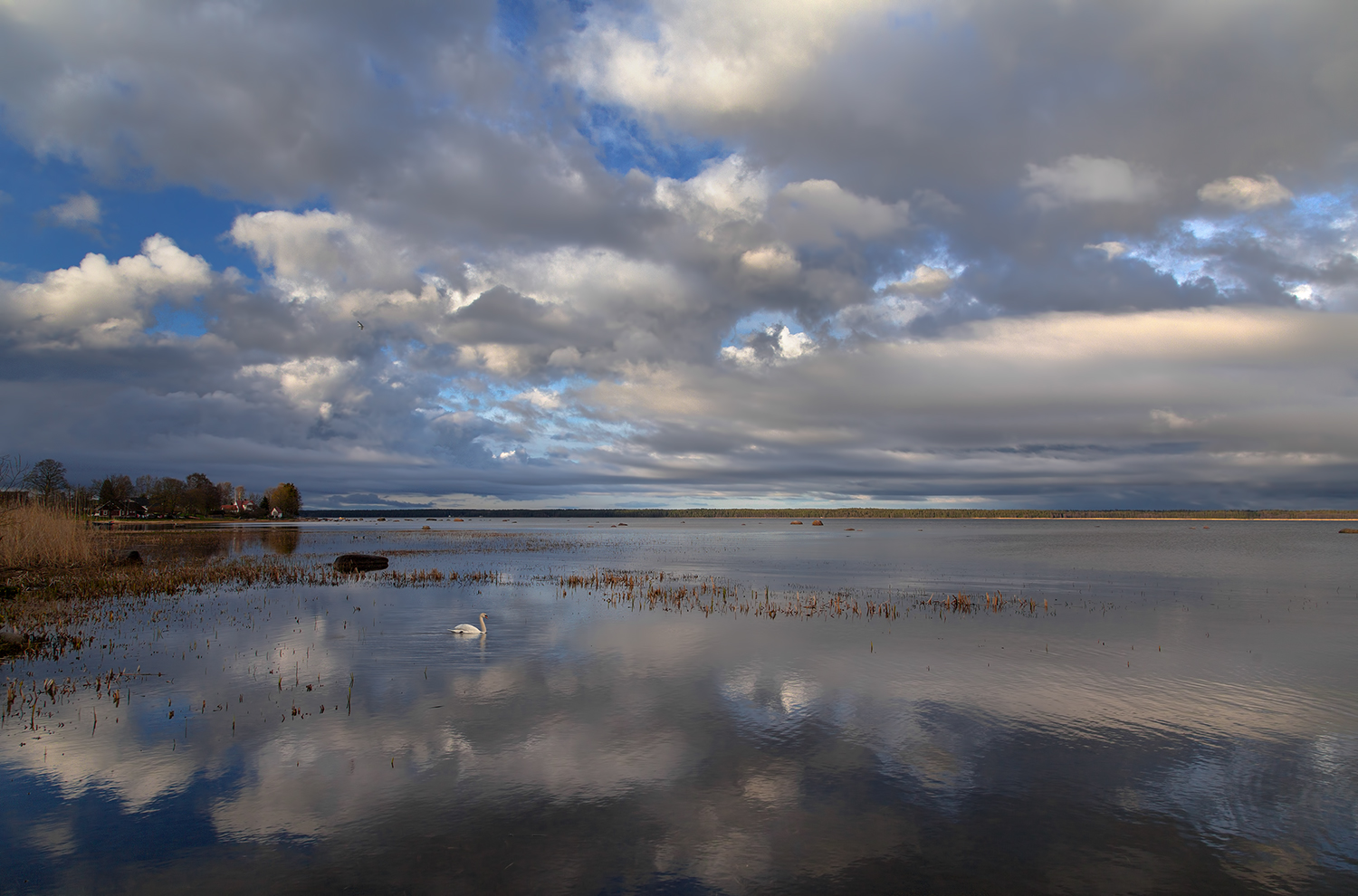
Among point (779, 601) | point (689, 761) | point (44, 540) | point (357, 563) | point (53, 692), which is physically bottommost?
point (779, 601)

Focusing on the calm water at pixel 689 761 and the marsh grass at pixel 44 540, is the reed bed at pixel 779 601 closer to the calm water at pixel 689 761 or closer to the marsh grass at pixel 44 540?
the calm water at pixel 689 761

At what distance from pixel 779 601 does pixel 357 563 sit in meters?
29.3

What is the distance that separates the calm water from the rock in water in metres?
19.3

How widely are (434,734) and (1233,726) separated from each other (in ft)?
54.4

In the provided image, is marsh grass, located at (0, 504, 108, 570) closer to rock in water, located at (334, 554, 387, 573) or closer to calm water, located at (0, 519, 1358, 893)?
rock in water, located at (334, 554, 387, 573)

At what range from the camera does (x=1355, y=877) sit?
8781 mm

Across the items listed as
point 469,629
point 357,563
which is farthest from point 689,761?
point 357,563

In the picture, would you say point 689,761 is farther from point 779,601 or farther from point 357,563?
point 357,563

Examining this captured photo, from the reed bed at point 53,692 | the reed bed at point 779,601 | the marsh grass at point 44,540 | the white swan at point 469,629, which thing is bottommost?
the reed bed at point 779,601

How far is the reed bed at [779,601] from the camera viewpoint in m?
29.5

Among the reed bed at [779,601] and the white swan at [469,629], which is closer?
the white swan at [469,629]

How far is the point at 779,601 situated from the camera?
107ft

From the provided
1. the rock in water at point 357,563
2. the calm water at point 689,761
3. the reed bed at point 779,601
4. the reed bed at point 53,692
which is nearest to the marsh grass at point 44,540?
the rock in water at point 357,563

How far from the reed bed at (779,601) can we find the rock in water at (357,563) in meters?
15.4
